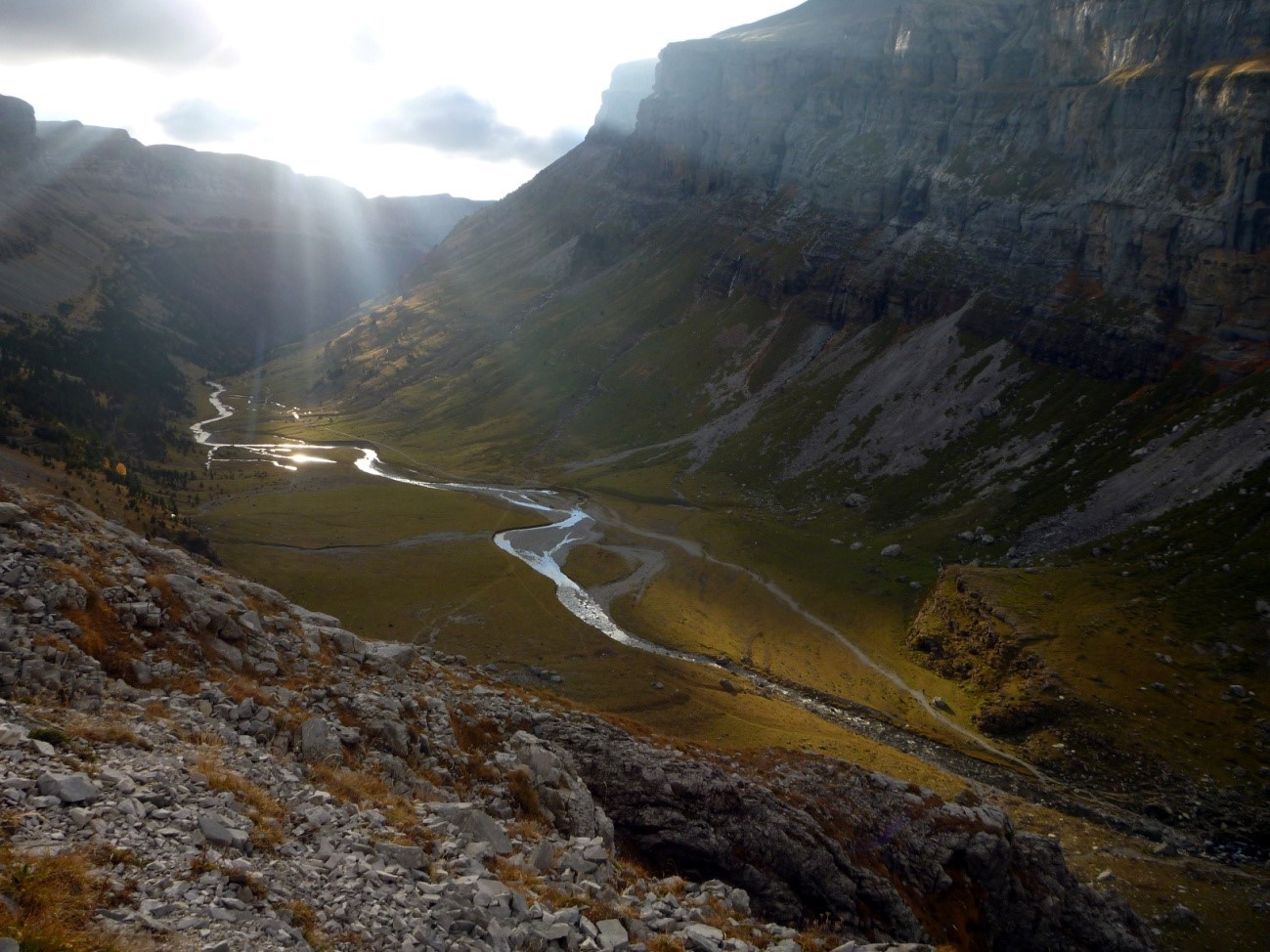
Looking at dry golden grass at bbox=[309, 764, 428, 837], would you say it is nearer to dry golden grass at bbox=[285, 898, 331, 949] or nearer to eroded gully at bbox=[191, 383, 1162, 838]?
dry golden grass at bbox=[285, 898, 331, 949]

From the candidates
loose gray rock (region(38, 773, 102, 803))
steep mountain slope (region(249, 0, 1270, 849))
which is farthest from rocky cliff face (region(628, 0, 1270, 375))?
loose gray rock (region(38, 773, 102, 803))

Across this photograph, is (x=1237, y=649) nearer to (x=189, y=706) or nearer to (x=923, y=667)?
(x=923, y=667)

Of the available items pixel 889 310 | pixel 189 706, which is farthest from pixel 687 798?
pixel 889 310

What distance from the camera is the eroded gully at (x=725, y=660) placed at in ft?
210

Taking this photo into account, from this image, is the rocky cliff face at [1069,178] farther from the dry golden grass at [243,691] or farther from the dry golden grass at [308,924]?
the dry golden grass at [308,924]

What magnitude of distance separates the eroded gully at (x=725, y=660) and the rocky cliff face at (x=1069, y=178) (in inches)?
3055

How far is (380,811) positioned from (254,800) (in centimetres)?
356

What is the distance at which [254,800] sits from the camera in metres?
18.4

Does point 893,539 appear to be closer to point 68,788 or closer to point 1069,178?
point 1069,178

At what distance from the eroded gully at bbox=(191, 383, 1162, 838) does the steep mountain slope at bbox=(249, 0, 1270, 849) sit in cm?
273

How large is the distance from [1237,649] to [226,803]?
8445cm

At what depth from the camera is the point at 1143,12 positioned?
13900cm

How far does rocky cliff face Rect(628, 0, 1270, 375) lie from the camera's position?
4700 inches

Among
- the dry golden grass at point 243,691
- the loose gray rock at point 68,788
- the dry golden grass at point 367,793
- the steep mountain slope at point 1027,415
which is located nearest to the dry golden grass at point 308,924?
the loose gray rock at point 68,788
